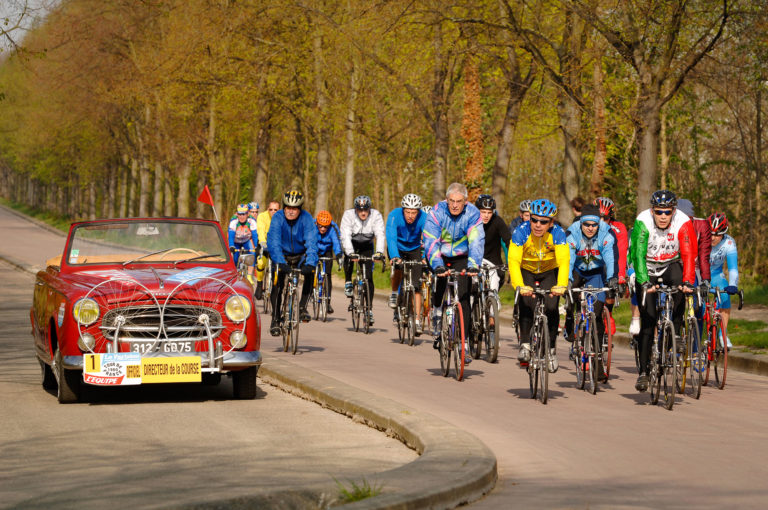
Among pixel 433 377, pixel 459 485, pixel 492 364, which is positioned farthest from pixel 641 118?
pixel 459 485

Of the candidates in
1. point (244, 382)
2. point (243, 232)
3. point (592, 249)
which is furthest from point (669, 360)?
point (243, 232)

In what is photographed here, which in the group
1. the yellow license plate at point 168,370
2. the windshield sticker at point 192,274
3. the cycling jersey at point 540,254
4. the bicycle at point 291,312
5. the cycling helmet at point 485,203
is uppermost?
the cycling helmet at point 485,203

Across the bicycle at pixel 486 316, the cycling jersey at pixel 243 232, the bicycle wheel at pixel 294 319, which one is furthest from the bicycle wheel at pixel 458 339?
the cycling jersey at pixel 243 232

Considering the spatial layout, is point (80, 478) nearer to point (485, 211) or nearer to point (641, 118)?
point (485, 211)

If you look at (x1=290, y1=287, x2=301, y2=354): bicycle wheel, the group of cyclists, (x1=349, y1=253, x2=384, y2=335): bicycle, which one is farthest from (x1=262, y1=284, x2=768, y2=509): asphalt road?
(x1=349, y1=253, x2=384, y2=335): bicycle

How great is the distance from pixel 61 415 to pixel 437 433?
327cm

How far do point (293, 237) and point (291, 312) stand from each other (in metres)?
0.96

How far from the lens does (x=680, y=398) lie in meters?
12.4

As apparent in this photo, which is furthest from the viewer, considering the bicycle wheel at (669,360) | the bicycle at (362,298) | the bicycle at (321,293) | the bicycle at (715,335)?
the bicycle at (321,293)

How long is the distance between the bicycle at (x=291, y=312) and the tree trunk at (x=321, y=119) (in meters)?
22.0

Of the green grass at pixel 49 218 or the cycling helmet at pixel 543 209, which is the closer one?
the cycling helmet at pixel 543 209

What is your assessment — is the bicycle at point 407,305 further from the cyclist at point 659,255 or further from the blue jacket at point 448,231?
the cyclist at point 659,255

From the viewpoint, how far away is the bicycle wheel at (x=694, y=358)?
40.1ft

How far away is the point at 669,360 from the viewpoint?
11453mm
